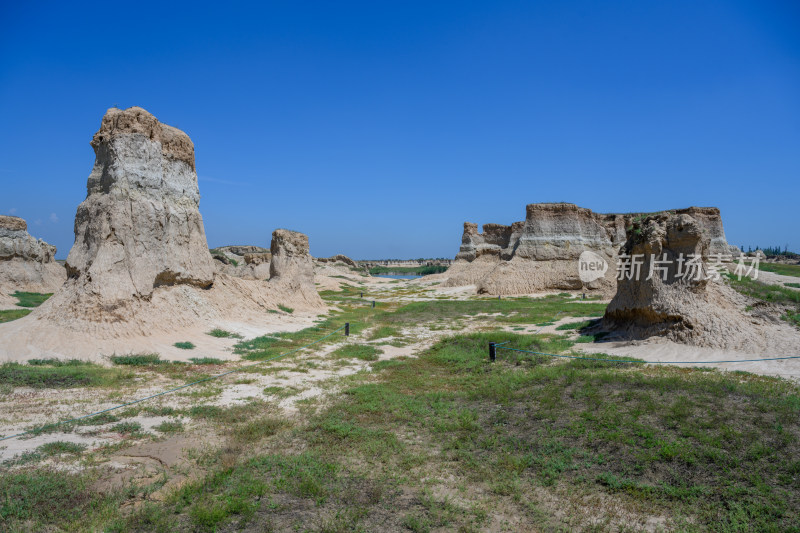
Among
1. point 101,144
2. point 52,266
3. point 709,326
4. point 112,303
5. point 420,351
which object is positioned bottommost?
point 420,351

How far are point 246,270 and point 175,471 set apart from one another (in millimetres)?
31140

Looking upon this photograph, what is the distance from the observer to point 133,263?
42.7 feet

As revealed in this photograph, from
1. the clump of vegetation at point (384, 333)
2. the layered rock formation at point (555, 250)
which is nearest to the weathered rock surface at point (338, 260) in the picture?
the layered rock formation at point (555, 250)

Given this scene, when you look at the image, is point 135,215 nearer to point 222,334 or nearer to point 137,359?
point 222,334

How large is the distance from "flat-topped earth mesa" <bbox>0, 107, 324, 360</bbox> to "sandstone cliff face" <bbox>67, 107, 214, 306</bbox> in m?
0.03

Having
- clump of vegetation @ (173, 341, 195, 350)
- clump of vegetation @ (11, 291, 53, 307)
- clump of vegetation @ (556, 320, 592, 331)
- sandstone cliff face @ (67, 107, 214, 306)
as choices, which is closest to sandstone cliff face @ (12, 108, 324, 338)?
sandstone cliff face @ (67, 107, 214, 306)

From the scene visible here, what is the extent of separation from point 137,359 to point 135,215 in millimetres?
4988

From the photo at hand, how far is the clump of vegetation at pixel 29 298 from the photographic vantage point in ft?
71.3

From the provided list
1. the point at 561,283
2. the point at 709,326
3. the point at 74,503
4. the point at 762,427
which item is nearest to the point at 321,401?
the point at 74,503

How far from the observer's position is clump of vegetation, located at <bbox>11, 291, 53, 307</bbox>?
2173 cm

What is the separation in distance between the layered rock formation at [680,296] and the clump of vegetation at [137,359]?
1331cm

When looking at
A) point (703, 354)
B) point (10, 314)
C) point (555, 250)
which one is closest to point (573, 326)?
point (703, 354)

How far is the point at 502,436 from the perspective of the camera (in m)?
6.29

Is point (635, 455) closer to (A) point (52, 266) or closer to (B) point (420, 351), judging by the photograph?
(B) point (420, 351)
